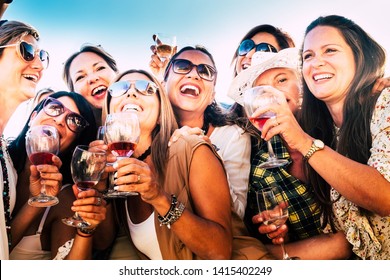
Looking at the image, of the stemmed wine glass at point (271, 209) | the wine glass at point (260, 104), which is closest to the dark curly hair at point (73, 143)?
the wine glass at point (260, 104)

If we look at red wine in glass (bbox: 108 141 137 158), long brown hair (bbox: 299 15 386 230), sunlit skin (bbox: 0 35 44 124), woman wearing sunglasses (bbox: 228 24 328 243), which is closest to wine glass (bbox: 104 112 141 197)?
red wine in glass (bbox: 108 141 137 158)

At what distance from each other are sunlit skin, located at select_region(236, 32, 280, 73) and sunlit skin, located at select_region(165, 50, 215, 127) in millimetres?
175

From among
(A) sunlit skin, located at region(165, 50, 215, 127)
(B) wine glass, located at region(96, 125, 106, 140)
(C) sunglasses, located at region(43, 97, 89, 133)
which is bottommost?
(B) wine glass, located at region(96, 125, 106, 140)

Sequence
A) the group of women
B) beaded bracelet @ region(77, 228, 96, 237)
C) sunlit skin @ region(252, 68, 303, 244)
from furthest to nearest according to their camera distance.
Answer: sunlit skin @ region(252, 68, 303, 244), beaded bracelet @ region(77, 228, 96, 237), the group of women

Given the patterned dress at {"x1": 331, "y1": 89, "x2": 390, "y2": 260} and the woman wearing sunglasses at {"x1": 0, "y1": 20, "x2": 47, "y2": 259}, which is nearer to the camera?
the patterned dress at {"x1": 331, "y1": 89, "x2": 390, "y2": 260}

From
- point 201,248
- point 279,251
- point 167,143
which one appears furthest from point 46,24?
point 279,251

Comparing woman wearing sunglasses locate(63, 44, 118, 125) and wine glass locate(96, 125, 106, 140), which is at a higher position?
woman wearing sunglasses locate(63, 44, 118, 125)

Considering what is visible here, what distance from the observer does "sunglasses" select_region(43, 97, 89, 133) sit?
333 centimetres

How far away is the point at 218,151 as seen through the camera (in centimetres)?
319

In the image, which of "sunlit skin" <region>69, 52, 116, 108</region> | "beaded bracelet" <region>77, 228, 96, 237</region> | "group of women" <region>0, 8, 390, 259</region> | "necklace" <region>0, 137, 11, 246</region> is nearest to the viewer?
"group of women" <region>0, 8, 390, 259</region>

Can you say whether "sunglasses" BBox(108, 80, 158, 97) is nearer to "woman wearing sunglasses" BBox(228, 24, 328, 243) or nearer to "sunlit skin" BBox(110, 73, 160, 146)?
"sunlit skin" BBox(110, 73, 160, 146)

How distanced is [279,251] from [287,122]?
850 mm

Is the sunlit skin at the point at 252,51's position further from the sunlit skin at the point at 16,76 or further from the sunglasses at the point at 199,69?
the sunlit skin at the point at 16,76

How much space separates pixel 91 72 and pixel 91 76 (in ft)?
0.10
